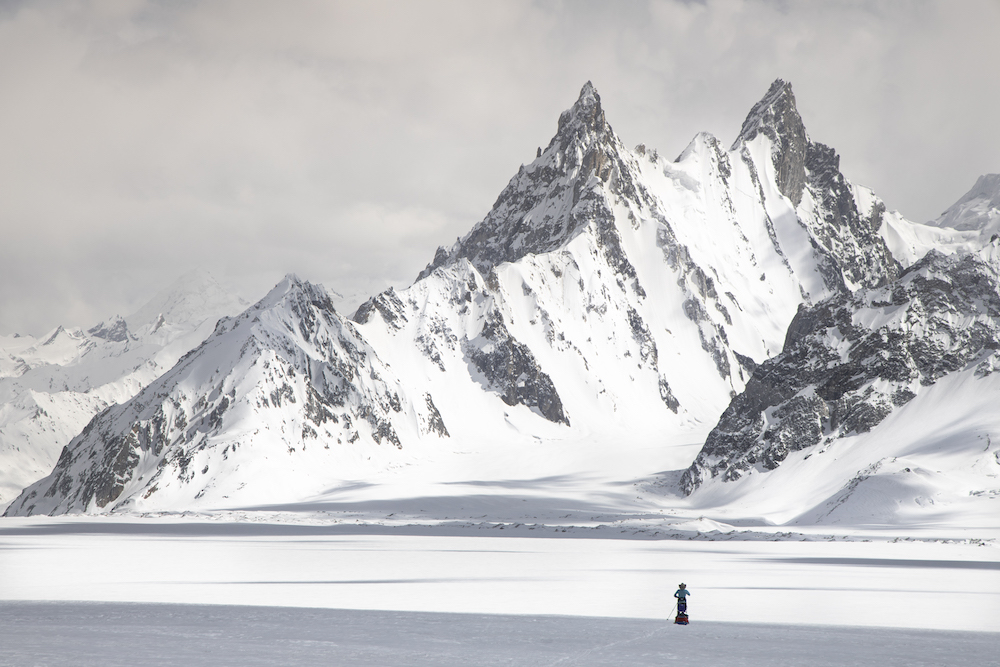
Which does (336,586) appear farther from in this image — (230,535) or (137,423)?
(137,423)

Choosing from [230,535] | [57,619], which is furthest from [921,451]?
[57,619]

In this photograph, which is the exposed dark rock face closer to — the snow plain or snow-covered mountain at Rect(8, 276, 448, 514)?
the snow plain

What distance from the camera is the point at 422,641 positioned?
89.6 feet

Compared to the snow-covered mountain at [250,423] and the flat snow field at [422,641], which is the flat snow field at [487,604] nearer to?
the flat snow field at [422,641]

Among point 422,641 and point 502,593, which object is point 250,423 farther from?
point 422,641

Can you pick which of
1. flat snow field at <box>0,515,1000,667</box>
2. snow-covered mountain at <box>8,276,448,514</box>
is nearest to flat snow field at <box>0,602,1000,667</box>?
flat snow field at <box>0,515,1000,667</box>

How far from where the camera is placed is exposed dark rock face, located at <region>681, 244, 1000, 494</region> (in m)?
124

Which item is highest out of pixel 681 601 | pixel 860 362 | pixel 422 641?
pixel 860 362

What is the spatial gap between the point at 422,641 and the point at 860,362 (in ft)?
379

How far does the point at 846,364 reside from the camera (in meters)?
132

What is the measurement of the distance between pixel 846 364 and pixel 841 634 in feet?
361

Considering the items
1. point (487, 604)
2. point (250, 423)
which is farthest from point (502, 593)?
point (250, 423)

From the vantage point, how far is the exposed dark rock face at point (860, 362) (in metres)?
124

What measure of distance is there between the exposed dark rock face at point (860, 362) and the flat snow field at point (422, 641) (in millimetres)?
98887
